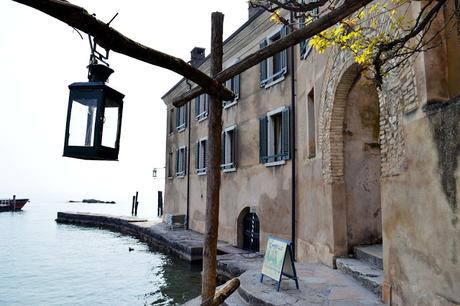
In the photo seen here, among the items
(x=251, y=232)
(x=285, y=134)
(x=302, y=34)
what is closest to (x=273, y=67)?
(x=285, y=134)

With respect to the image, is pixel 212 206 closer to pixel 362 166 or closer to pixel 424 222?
pixel 424 222

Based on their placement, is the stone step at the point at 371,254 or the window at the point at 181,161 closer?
the stone step at the point at 371,254

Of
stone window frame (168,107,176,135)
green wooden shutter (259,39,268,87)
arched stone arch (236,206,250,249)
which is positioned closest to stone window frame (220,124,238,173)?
arched stone arch (236,206,250,249)

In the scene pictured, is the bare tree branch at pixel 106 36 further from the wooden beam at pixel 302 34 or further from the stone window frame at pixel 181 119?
the stone window frame at pixel 181 119

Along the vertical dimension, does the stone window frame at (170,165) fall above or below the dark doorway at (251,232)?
above

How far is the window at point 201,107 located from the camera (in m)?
18.2

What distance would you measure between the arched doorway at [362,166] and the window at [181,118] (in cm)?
1363

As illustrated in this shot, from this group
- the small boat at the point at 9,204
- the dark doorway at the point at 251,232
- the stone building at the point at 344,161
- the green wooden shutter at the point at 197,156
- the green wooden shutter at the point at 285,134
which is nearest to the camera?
the stone building at the point at 344,161

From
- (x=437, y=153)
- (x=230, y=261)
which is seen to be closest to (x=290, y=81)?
(x=230, y=261)

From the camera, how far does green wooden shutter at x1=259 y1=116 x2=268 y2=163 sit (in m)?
12.7

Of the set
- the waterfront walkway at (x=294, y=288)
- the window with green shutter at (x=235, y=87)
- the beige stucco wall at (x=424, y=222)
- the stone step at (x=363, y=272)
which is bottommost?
the waterfront walkway at (x=294, y=288)

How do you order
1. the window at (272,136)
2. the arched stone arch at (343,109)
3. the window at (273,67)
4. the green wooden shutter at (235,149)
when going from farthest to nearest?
the green wooden shutter at (235,149)
the window at (273,67)
the window at (272,136)
the arched stone arch at (343,109)

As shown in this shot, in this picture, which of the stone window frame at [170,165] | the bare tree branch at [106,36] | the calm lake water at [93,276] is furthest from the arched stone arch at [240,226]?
the bare tree branch at [106,36]

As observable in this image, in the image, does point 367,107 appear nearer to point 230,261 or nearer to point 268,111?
point 268,111
